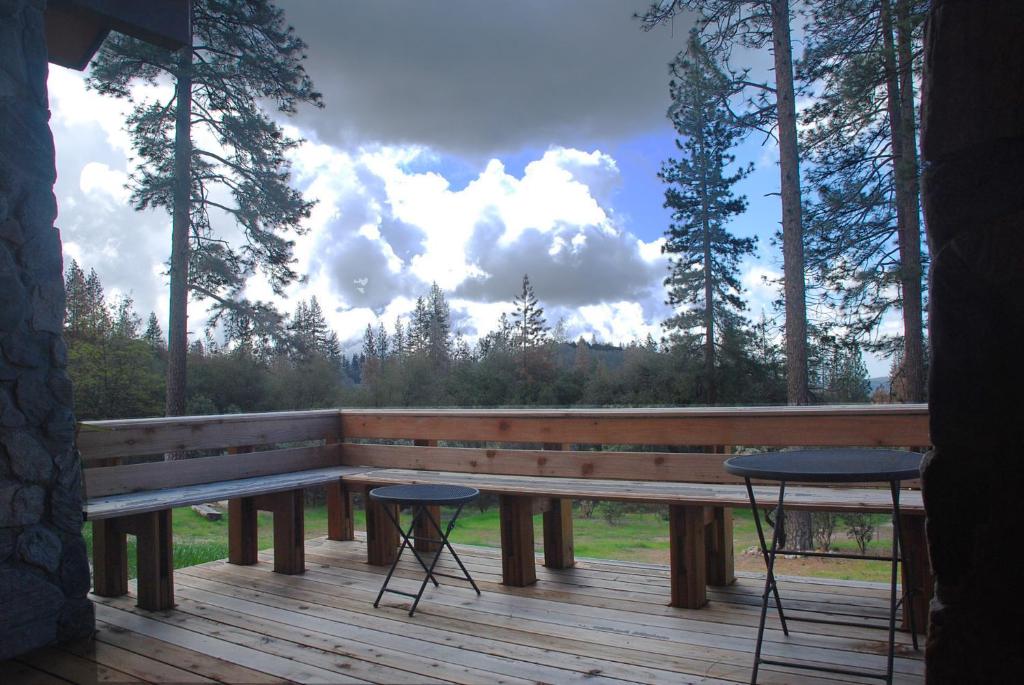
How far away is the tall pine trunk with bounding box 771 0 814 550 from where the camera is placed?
271 inches

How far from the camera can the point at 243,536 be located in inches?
166

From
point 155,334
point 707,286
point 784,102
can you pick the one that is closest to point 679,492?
point 784,102

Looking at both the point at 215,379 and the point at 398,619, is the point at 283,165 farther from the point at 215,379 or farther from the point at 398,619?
the point at 398,619

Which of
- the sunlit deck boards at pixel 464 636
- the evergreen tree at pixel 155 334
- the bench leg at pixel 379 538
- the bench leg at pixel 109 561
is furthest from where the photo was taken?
the evergreen tree at pixel 155 334

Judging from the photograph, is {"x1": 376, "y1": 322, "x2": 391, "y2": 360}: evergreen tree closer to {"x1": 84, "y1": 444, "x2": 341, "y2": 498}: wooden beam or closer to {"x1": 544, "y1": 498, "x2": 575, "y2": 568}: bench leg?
{"x1": 84, "y1": 444, "x2": 341, "y2": 498}: wooden beam

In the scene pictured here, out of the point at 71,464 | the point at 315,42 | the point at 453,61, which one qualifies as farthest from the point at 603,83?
the point at 71,464

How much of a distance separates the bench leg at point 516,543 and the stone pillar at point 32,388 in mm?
1823

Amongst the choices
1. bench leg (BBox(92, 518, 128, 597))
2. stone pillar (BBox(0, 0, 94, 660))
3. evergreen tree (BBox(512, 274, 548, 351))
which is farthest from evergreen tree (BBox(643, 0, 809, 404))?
bench leg (BBox(92, 518, 128, 597))

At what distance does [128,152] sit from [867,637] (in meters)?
8.46

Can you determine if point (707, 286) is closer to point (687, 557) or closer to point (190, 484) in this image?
point (687, 557)

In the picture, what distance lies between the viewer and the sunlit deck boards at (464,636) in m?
2.50

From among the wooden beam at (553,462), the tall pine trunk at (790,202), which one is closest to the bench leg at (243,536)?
the wooden beam at (553,462)

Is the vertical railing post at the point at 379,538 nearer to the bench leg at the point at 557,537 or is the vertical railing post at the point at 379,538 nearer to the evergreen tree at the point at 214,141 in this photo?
the bench leg at the point at 557,537

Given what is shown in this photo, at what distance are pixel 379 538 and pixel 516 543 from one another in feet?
3.03
